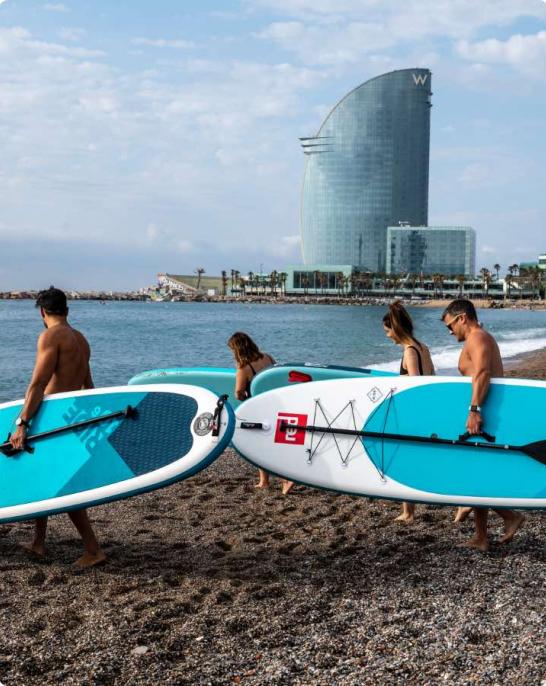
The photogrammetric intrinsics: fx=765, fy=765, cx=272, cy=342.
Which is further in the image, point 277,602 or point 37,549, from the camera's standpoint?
point 37,549

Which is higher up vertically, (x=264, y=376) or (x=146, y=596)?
(x=264, y=376)

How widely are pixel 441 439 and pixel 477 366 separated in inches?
23.1

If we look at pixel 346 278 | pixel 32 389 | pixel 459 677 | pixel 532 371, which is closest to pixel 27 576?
pixel 32 389

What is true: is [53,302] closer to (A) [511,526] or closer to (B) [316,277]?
(A) [511,526]

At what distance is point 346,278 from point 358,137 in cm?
2601

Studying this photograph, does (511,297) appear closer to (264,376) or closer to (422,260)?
(422,260)

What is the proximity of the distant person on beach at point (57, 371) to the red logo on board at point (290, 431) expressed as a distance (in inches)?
54.1

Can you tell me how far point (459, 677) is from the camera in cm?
310

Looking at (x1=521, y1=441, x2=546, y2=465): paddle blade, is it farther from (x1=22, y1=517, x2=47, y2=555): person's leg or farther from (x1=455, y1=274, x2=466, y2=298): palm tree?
(x1=455, y1=274, x2=466, y2=298): palm tree

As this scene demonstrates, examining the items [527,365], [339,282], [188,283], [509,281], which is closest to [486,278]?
[509,281]

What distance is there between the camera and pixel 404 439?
520 centimetres

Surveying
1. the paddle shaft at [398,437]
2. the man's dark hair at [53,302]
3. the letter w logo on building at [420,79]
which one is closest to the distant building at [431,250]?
the letter w logo on building at [420,79]

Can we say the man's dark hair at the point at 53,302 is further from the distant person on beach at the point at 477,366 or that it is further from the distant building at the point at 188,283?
the distant building at the point at 188,283

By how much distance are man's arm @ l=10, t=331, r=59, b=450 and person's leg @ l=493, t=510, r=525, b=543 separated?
3010 mm
